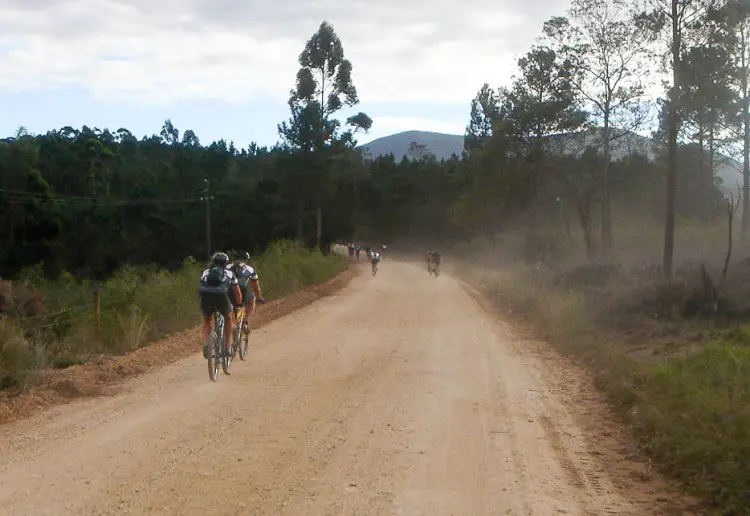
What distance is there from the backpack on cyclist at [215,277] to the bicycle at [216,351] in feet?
1.88

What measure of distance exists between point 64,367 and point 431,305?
16.1m

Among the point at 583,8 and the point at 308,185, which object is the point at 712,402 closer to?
the point at 583,8

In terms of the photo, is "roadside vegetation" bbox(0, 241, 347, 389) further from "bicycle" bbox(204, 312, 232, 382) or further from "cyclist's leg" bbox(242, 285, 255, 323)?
"cyclist's leg" bbox(242, 285, 255, 323)

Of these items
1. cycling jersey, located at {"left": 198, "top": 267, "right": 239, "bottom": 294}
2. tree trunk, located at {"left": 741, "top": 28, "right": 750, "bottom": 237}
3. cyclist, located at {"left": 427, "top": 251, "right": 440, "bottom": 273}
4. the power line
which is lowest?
cyclist, located at {"left": 427, "top": 251, "right": 440, "bottom": 273}

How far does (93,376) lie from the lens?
476 inches

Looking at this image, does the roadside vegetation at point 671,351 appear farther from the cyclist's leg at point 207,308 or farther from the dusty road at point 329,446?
the cyclist's leg at point 207,308

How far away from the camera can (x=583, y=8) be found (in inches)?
1351

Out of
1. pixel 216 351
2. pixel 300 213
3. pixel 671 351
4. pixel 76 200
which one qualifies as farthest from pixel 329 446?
pixel 76 200

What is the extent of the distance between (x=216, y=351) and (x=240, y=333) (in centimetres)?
169

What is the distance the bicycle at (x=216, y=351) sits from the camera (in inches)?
470

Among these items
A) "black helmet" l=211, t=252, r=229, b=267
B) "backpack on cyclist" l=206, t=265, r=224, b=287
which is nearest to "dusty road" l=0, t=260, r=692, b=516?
"backpack on cyclist" l=206, t=265, r=224, b=287

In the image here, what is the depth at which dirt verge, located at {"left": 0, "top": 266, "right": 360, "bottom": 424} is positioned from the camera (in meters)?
10.1

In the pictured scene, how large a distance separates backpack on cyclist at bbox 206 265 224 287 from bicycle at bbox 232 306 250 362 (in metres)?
1.48

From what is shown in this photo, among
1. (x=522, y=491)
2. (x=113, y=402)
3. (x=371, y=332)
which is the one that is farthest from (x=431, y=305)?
(x=522, y=491)
